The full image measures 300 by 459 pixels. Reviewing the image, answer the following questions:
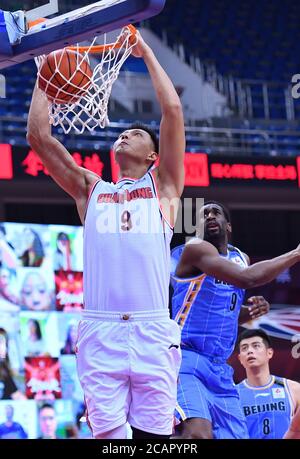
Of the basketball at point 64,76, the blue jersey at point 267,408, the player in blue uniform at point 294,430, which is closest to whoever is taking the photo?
the basketball at point 64,76

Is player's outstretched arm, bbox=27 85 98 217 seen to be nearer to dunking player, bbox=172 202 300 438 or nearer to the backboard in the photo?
the backboard

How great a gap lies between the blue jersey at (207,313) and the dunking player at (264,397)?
1.17m

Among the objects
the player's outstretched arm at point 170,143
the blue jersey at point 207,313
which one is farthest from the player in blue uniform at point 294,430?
the player's outstretched arm at point 170,143

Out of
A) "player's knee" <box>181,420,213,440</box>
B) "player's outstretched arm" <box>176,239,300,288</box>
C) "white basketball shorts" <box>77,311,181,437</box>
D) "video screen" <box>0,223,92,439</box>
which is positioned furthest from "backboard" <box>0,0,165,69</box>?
"video screen" <box>0,223,92,439</box>

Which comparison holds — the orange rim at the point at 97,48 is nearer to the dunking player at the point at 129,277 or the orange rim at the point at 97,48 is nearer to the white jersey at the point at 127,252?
the dunking player at the point at 129,277

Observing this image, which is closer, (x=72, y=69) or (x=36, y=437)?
(x=72, y=69)

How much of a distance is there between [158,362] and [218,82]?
10440mm

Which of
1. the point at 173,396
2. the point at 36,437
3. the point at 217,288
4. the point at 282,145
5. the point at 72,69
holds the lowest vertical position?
the point at 36,437

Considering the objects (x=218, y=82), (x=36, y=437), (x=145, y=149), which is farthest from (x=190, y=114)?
(x=145, y=149)

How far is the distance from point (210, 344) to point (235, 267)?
47cm

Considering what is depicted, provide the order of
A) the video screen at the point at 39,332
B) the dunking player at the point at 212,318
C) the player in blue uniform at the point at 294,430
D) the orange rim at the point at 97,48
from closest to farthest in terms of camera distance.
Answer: the orange rim at the point at 97,48
the dunking player at the point at 212,318
the player in blue uniform at the point at 294,430
the video screen at the point at 39,332

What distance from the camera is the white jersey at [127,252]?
13.9 ft

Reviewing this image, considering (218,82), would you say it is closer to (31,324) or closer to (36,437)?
(31,324)
